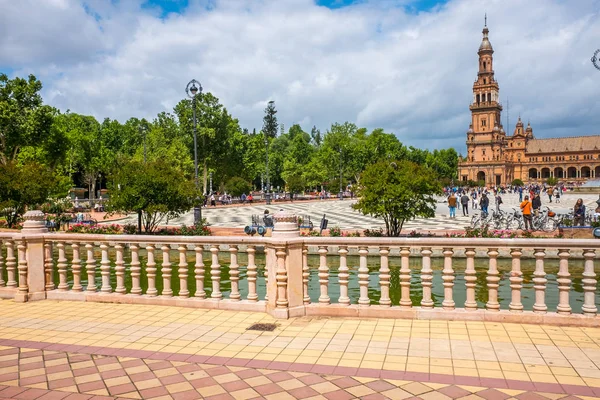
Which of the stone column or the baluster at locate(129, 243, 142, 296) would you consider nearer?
the baluster at locate(129, 243, 142, 296)

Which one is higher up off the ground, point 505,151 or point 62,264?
point 505,151

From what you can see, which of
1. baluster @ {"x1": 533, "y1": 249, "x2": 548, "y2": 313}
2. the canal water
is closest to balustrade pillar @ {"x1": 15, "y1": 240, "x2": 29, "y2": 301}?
the canal water

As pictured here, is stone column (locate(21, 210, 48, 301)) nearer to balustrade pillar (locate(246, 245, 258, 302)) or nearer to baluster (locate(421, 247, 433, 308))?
balustrade pillar (locate(246, 245, 258, 302))

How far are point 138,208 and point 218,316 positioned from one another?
15.0 metres

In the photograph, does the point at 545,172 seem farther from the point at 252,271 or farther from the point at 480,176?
the point at 252,271

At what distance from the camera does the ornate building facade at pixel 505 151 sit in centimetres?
12044

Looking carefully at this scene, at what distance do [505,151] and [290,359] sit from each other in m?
138

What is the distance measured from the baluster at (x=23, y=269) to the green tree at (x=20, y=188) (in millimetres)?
18864

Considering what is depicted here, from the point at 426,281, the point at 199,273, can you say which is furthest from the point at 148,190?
the point at 426,281

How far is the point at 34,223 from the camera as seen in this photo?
8.09m

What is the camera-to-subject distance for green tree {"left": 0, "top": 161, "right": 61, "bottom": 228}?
80.1 feet

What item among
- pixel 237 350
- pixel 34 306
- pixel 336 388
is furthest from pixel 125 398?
pixel 34 306

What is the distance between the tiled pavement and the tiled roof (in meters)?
144

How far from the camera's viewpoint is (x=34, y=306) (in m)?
7.65
